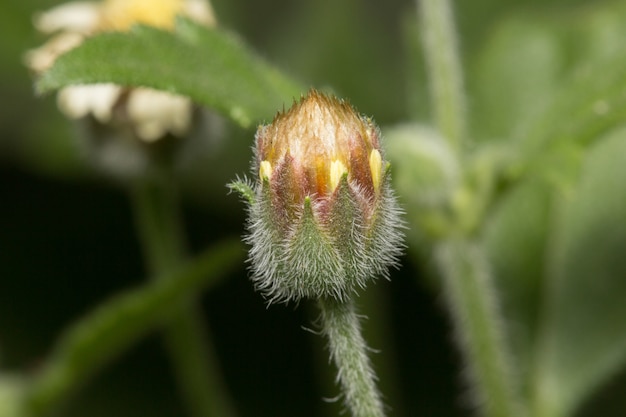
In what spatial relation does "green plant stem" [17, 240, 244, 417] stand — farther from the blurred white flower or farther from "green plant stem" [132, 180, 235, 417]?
the blurred white flower

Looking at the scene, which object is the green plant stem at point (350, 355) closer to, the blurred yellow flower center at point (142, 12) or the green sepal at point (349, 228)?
the green sepal at point (349, 228)

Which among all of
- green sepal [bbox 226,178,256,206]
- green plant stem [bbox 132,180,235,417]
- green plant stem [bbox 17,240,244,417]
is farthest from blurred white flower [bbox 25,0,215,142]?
A: green sepal [bbox 226,178,256,206]

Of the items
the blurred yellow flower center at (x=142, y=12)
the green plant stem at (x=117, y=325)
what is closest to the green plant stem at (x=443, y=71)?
the green plant stem at (x=117, y=325)

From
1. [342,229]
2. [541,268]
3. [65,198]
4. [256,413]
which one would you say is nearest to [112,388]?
[256,413]

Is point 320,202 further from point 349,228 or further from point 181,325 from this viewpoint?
point 181,325

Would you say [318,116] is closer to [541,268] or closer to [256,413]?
[541,268]

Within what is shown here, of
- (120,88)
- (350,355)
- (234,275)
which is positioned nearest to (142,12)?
(120,88)
